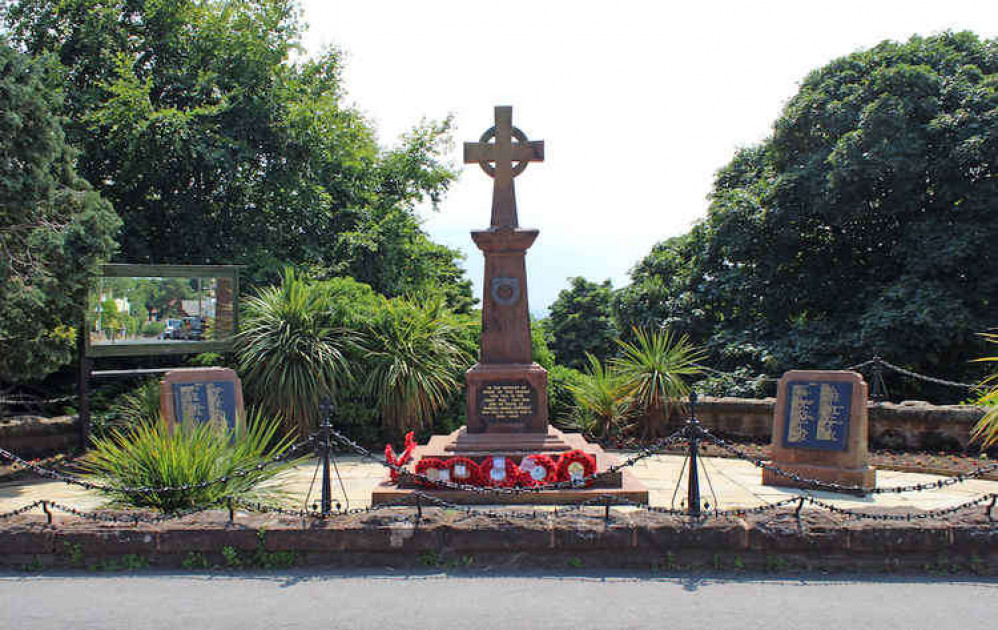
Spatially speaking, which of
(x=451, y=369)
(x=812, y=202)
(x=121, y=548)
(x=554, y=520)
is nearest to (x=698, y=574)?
(x=554, y=520)

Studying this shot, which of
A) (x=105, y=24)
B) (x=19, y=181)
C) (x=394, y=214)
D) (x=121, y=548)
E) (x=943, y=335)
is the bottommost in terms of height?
(x=121, y=548)

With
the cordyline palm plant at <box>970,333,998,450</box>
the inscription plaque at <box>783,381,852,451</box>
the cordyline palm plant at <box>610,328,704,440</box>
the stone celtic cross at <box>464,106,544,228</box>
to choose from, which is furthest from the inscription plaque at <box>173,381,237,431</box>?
the cordyline palm plant at <box>970,333,998,450</box>

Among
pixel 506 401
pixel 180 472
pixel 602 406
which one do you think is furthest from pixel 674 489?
pixel 180 472

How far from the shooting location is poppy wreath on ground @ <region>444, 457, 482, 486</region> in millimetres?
6738

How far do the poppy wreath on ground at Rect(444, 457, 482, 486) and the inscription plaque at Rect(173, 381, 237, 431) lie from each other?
2.53 meters

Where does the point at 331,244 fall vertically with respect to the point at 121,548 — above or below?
above

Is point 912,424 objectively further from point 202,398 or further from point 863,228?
point 202,398

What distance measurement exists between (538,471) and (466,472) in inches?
25.8

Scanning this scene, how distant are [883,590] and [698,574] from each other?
3.43ft

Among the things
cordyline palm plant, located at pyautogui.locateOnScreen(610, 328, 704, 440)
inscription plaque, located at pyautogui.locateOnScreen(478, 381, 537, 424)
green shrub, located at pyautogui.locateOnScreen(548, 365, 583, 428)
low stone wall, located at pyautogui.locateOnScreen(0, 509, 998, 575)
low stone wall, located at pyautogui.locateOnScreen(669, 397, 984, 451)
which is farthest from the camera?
green shrub, located at pyautogui.locateOnScreen(548, 365, 583, 428)

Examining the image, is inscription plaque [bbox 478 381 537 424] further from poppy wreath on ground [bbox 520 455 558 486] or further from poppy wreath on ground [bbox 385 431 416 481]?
poppy wreath on ground [bbox 520 455 558 486]

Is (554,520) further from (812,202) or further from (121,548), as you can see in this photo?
(812,202)

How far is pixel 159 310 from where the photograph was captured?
9539mm

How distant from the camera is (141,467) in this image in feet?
18.0
